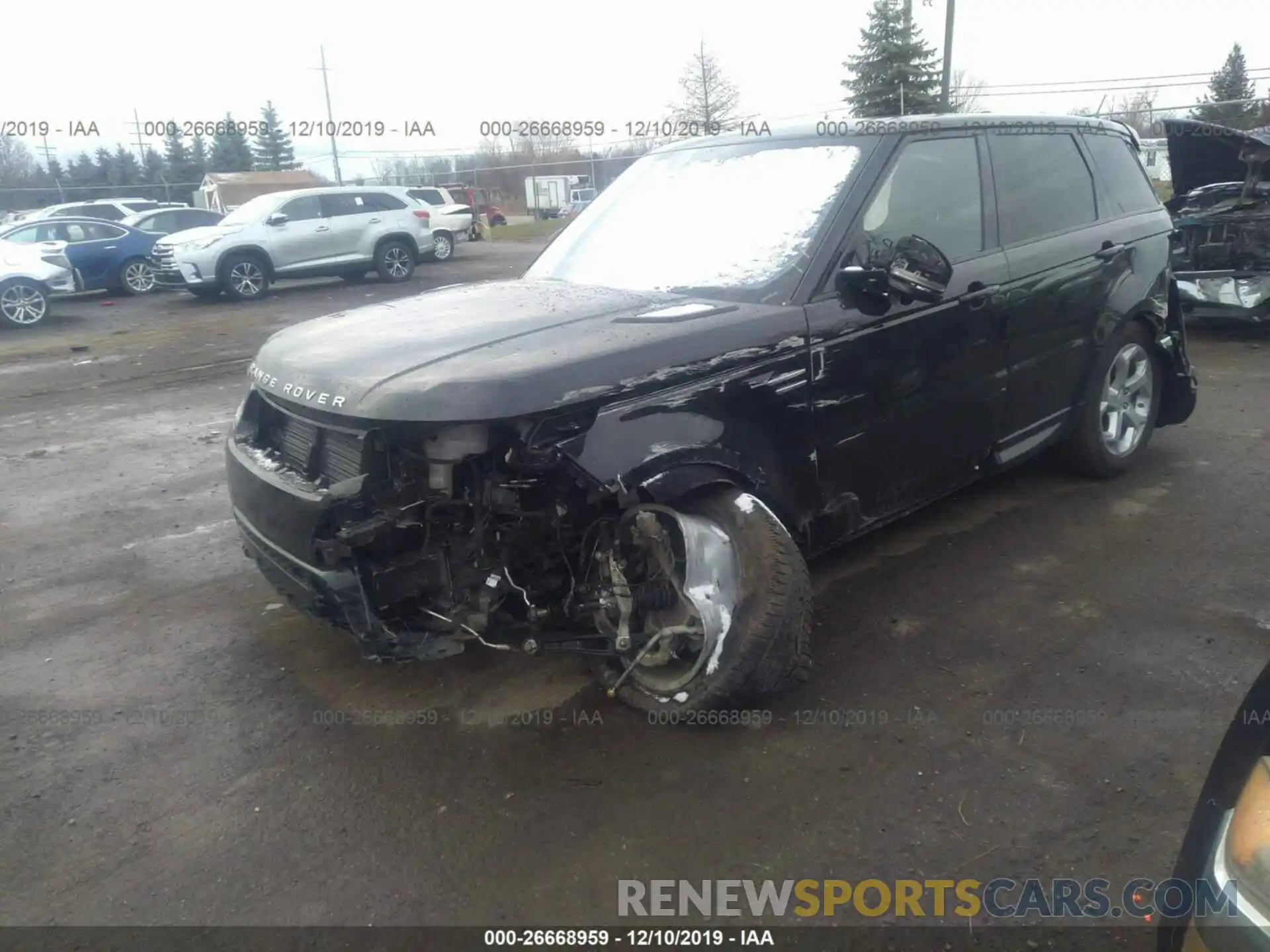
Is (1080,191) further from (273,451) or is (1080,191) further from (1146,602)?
(273,451)

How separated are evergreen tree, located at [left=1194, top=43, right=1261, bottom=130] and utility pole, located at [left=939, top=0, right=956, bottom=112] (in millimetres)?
6308

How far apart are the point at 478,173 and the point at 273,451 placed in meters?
44.0

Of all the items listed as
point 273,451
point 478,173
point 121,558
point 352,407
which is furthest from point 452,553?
point 478,173

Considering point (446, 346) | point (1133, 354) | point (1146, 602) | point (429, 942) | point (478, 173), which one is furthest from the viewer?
point (478, 173)

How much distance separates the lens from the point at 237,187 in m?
47.1

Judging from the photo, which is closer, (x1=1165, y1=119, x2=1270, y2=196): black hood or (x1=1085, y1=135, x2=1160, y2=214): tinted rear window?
(x1=1085, y1=135, x2=1160, y2=214): tinted rear window

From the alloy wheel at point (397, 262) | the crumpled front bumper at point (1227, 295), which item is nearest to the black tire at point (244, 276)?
the alloy wheel at point (397, 262)

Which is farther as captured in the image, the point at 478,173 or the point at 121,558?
the point at 478,173

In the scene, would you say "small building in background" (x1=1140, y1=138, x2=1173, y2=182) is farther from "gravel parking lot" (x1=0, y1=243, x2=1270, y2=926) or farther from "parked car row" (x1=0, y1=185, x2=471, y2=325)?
"gravel parking lot" (x1=0, y1=243, x2=1270, y2=926)

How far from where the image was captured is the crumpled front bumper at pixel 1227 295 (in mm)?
8602

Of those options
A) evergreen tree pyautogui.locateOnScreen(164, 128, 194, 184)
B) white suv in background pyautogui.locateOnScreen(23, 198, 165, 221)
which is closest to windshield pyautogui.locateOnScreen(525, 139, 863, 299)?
white suv in background pyautogui.locateOnScreen(23, 198, 165, 221)

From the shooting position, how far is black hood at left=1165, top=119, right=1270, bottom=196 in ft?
28.1

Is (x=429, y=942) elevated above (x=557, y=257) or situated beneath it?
situated beneath

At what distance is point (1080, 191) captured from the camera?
16.0 ft
